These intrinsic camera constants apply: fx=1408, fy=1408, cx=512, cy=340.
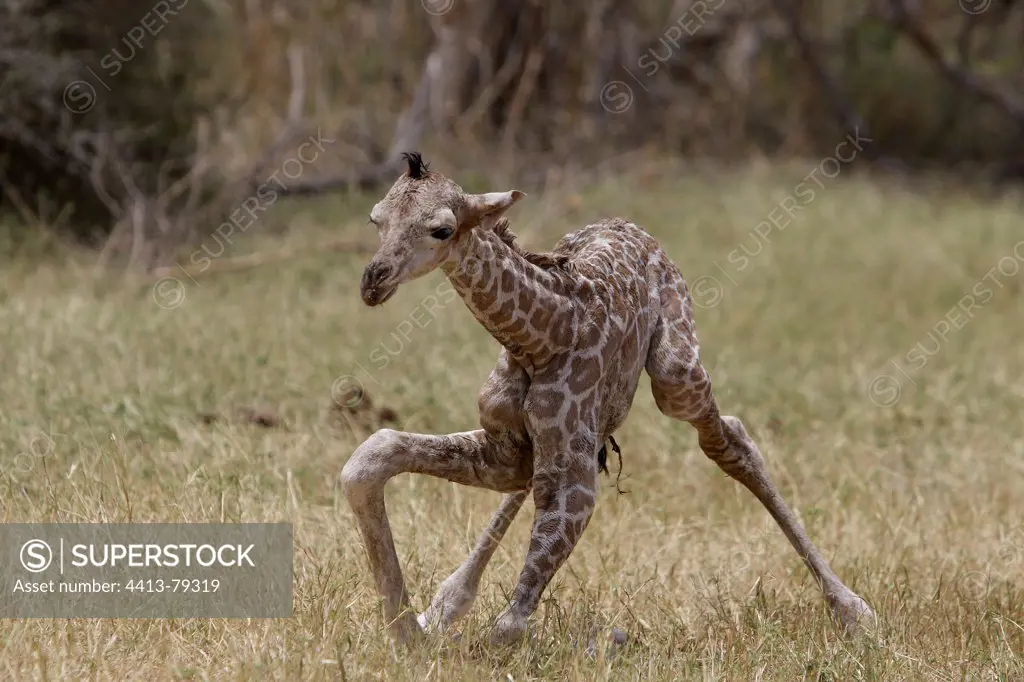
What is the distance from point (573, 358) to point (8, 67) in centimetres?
724

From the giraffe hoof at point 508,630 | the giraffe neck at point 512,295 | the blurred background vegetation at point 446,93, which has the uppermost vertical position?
the blurred background vegetation at point 446,93

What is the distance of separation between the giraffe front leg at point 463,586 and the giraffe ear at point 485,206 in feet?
3.18

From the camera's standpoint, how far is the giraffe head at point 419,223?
11.5 feet

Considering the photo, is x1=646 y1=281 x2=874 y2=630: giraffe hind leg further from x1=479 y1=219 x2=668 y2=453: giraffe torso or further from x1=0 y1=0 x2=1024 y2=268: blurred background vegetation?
x1=0 y1=0 x2=1024 y2=268: blurred background vegetation

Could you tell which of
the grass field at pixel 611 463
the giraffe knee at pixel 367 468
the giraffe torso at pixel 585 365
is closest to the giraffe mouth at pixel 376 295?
the giraffe knee at pixel 367 468

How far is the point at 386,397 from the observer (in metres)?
6.95

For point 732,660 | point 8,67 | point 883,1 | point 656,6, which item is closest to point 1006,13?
point 883,1

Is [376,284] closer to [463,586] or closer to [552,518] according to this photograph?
[552,518]

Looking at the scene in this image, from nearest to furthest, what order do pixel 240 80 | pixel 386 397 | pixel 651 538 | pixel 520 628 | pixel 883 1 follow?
pixel 520 628 < pixel 651 538 < pixel 386 397 < pixel 240 80 < pixel 883 1

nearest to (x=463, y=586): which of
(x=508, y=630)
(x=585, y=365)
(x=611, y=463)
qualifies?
(x=508, y=630)

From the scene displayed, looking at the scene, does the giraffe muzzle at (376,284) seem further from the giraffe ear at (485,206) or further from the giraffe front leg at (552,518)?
the giraffe front leg at (552,518)

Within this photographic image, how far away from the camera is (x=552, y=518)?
398cm

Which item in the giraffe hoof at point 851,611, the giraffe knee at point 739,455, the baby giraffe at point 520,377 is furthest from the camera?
the giraffe knee at point 739,455

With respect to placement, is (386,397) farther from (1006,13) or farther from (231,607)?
(1006,13)
